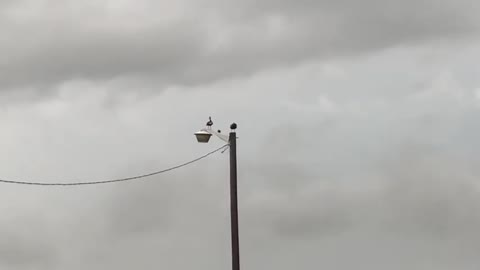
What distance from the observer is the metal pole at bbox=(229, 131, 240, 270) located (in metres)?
36.6

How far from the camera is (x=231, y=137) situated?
37.1 metres

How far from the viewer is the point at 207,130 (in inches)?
1454

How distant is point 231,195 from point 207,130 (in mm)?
1756

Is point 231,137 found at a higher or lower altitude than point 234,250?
higher

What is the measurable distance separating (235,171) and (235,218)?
1.21 meters

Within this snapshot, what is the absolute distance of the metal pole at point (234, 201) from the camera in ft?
120

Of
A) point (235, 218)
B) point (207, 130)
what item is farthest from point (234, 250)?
point (207, 130)

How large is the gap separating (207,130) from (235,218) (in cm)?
234

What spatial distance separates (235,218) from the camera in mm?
36781

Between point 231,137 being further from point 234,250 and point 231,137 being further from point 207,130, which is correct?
point 234,250

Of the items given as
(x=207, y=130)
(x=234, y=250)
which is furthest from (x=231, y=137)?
(x=234, y=250)

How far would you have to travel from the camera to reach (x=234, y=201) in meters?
36.8

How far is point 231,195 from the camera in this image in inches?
1454
